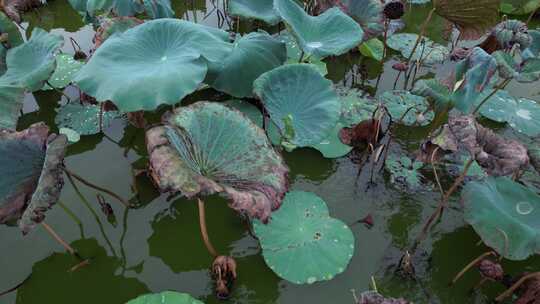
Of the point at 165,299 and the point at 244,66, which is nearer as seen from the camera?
the point at 165,299

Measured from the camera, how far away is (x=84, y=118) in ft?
9.13

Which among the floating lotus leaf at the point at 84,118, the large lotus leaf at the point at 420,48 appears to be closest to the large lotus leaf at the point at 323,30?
the large lotus leaf at the point at 420,48

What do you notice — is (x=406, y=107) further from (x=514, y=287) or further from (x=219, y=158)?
(x=219, y=158)

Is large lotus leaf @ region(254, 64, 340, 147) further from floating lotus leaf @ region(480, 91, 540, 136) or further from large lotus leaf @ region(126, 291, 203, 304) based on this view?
floating lotus leaf @ region(480, 91, 540, 136)

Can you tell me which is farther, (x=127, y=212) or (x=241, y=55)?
(x=241, y=55)

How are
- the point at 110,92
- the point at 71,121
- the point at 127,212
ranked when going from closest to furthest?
the point at 110,92, the point at 127,212, the point at 71,121

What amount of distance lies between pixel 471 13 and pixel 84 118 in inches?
105

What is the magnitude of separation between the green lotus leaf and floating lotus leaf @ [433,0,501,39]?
23.6 inches

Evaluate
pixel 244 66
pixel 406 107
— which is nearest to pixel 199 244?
pixel 244 66

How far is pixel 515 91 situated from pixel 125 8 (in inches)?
112

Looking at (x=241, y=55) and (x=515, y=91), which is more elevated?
(x=241, y=55)

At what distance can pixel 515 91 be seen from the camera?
124 inches

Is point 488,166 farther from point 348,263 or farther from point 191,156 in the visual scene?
point 191,156

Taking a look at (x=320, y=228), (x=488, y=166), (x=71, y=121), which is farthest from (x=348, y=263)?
(x=71, y=121)
